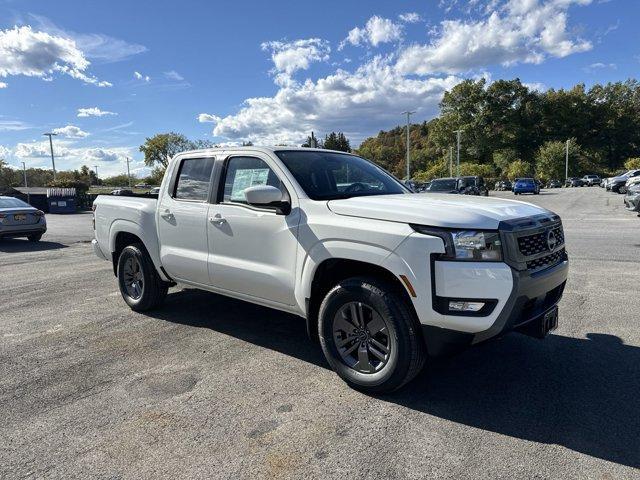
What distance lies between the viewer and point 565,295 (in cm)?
616

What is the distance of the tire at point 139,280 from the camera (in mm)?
5562

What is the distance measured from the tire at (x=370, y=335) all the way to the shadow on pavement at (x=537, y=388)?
0.74 feet

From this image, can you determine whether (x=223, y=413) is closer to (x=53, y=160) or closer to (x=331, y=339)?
(x=331, y=339)

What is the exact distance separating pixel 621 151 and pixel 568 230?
Answer: 9114cm

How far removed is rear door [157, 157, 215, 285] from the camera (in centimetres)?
474

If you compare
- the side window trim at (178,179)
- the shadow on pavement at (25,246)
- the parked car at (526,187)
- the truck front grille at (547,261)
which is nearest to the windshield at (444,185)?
the shadow on pavement at (25,246)

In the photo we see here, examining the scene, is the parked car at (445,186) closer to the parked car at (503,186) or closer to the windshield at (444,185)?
the windshield at (444,185)

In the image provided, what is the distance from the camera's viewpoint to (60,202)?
1265 inches

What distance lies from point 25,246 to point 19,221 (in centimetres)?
93

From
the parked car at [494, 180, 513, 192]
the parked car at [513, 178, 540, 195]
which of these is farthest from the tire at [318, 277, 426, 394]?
the parked car at [494, 180, 513, 192]

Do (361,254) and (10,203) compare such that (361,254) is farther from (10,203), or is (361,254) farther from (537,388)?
(10,203)

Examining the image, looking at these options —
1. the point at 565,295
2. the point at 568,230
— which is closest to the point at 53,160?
the point at 568,230

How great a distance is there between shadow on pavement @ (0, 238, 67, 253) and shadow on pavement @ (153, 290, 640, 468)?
10032 millimetres

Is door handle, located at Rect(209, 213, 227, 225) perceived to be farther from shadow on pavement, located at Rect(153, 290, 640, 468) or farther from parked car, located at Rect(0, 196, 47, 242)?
parked car, located at Rect(0, 196, 47, 242)
